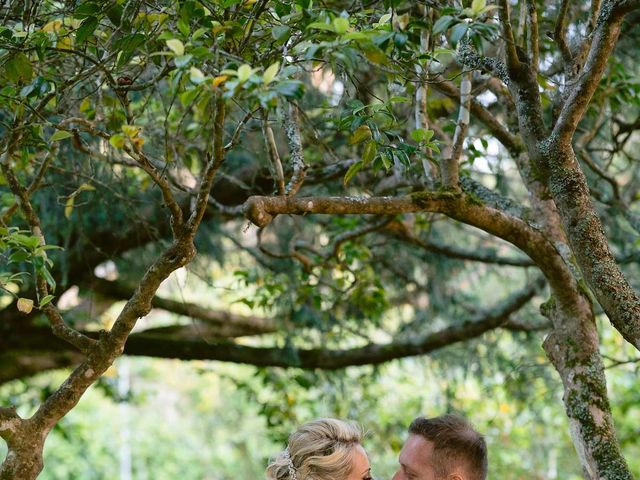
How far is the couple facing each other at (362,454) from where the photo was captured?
3.09 metres

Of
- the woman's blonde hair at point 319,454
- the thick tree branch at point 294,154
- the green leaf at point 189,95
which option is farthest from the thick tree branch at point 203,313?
the green leaf at point 189,95

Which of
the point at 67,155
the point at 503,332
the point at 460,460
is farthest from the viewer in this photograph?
the point at 503,332

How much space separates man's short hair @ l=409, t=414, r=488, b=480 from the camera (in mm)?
3148

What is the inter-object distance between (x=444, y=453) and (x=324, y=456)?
44 centimetres

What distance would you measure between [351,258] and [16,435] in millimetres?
2449

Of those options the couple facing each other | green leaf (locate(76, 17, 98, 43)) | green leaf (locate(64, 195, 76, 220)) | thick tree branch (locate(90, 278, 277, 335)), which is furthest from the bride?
thick tree branch (locate(90, 278, 277, 335))

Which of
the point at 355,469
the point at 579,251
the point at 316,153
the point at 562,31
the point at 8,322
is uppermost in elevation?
the point at 316,153

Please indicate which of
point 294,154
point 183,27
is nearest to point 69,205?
point 294,154

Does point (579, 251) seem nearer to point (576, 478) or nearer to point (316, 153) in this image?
point (316, 153)

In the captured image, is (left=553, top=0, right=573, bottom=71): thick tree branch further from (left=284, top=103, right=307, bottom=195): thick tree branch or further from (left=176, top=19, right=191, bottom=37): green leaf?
(left=176, top=19, right=191, bottom=37): green leaf

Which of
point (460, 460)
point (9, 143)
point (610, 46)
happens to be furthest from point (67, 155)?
point (610, 46)

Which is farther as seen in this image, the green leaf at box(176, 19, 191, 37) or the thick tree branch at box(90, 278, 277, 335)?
the thick tree branch at box(90, 278, 277, 335)

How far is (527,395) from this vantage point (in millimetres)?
7086

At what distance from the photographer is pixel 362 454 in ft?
10.4
